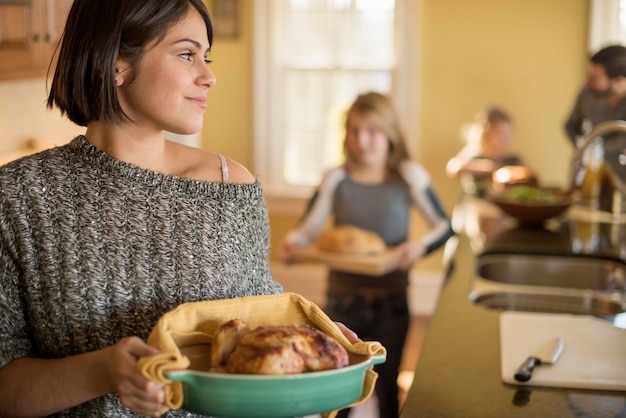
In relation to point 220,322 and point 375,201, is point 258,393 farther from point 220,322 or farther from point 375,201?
point 375,201

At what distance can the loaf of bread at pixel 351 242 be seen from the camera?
3.43 meters

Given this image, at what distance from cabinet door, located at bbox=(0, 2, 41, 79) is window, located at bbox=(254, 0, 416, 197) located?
2472 mm

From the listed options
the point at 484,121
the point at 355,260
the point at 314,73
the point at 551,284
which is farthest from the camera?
the point at 314,73

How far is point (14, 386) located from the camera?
1.36m

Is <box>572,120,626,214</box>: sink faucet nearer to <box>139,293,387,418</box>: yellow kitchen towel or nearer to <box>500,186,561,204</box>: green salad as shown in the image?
<box>500,186,561,204</box>: green salad

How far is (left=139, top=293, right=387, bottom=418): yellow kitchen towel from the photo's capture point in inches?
46.7

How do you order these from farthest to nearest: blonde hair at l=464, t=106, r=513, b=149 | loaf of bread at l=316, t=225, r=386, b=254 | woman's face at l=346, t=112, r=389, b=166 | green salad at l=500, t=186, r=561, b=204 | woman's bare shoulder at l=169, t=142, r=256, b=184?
blonde hair at l=464, t=106, r=513, b=149 → woman's face at l=346, t=112, r=389, b=166 → green salad at l=500, t=186, r=561, b=204 → loaf of bread at l=316, t=225, r=386, b=254 → woman's bare shoulder at l=169, t=142, r=256, b=184

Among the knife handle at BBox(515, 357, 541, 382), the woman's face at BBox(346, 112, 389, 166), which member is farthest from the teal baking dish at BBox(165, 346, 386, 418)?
the woman's face at BBox(346, 112, 389, 166)

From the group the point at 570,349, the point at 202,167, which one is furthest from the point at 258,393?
the point at 570,349

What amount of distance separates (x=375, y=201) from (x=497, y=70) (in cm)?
230

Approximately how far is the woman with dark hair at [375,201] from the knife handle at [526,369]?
5.62 ft

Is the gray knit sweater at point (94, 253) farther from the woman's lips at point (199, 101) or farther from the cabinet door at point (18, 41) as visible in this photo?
the cabinet door at point (18, 41)

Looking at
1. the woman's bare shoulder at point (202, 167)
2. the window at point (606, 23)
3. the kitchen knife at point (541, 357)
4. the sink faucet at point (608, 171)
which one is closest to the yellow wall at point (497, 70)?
the window at point (606, 23)

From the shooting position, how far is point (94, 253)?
1411 mm
